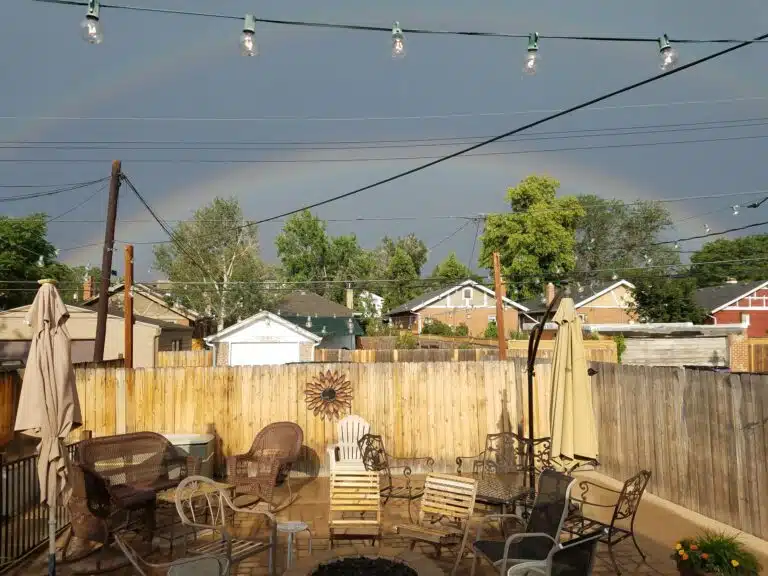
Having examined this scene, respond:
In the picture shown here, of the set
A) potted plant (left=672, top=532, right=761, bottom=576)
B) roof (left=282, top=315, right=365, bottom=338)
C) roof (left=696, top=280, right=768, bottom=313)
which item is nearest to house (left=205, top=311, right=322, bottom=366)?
roof (left=282, top=315, right=365, bottom=338)

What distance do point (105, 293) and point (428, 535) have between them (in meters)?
11.5

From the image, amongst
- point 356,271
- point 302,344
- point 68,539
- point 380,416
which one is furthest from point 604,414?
point 356,271

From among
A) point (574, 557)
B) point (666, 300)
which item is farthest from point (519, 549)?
point (666, 300)

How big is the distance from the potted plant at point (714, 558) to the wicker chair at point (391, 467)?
3608 millimetres

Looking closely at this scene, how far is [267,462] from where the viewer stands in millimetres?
8531

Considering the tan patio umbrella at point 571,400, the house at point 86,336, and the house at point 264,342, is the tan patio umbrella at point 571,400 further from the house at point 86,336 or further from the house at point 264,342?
the house at point 264,342

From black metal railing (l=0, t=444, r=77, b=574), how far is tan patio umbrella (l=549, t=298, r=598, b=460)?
5457 mm

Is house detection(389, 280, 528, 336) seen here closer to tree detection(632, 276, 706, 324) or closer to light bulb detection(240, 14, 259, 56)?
tree detection(632, 276, 706, 324)

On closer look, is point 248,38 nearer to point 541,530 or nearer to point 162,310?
point 541,530

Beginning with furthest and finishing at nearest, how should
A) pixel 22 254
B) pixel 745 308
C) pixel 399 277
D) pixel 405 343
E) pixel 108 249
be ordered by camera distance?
pixel 399 277 < pixel 22 254 < pixel 745 308 < pixel 405 343 < pixel 108 249

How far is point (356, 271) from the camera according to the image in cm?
6619

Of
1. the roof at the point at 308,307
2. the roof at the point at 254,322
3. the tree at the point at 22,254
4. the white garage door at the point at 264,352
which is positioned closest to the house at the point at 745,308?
the roof at the point at 308,307

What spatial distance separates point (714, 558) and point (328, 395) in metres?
6.99

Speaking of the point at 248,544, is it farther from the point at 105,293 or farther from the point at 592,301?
the point at 592,301
